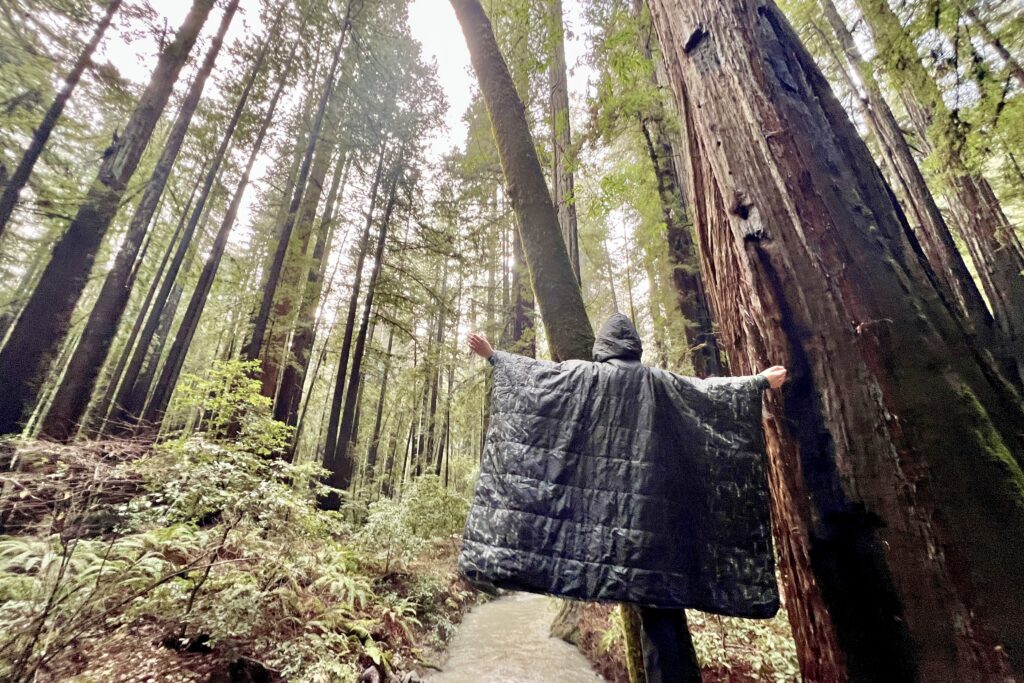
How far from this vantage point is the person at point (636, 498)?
1823 millimetres

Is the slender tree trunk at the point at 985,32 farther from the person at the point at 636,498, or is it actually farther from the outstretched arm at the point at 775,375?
the person at the point at 636,498

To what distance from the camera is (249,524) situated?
4.38 m

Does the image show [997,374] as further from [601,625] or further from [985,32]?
[601,625]

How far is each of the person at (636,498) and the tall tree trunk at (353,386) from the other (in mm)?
8242

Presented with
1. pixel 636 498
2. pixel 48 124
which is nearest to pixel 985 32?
pixel 636 498

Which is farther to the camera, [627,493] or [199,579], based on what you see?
[199,579]

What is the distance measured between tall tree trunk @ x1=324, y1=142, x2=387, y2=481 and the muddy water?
16.6 feet

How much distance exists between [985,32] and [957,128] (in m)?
0.82

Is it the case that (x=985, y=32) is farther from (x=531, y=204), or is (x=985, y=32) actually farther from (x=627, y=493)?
(x=627, y=493)

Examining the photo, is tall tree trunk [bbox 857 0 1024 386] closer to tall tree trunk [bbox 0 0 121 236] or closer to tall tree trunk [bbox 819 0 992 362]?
tall tree trunk [bbox 819 0 992 362]

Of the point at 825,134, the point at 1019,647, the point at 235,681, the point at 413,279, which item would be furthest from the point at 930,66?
the point at 413,279

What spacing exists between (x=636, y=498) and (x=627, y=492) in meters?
0.05

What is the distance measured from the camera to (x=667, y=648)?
1926 millimetres

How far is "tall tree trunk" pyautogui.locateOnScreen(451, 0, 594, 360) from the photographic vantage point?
2.91 metres
